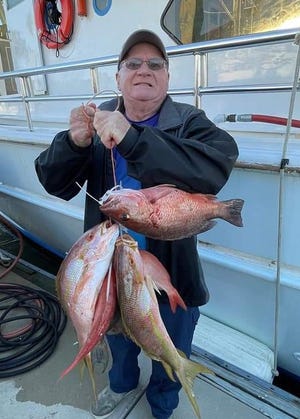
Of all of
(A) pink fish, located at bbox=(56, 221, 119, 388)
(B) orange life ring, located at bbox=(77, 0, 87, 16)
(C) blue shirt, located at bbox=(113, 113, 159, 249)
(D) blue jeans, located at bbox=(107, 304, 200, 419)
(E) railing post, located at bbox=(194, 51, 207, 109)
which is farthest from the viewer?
(B) orange life ring, located at bbox=(77, 0, 87, 16)

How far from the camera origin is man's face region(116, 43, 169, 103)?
1523 mm

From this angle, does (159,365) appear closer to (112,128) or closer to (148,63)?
(112,128)

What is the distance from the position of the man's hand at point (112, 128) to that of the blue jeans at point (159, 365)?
93cm

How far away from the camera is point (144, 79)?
1521mm

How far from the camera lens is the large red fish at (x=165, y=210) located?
109 centimetres

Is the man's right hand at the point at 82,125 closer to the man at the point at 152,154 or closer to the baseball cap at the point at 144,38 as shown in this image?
the man at the point at 152,154

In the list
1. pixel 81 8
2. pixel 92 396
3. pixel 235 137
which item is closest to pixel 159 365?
pixel 92 396

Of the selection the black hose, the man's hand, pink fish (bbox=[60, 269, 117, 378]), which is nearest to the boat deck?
the black hose

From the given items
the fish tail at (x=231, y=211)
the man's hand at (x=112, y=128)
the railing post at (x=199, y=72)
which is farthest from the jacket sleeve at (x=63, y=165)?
the railing post at (x=199, y=72)

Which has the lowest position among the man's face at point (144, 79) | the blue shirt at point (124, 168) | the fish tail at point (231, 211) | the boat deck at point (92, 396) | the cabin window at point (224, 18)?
the boat deck at point (92, 396)

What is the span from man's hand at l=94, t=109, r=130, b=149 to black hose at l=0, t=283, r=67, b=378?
208 cm

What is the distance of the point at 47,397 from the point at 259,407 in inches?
53.6

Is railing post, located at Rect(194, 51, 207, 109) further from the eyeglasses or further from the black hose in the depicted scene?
the black hose

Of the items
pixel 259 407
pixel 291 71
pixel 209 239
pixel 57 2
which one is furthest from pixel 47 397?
pixel 57 2
